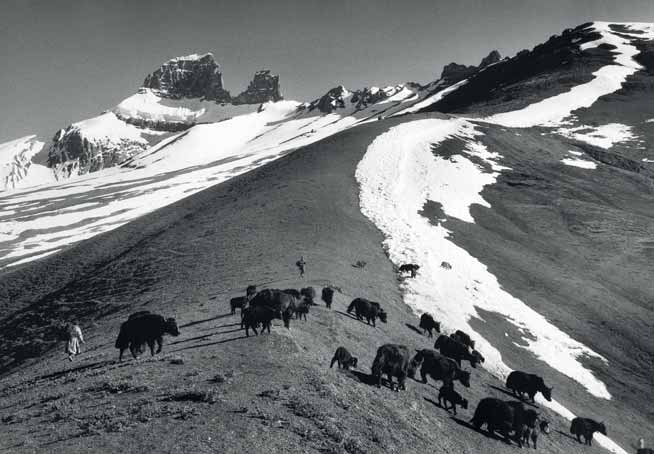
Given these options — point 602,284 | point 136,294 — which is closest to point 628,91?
point 602,284

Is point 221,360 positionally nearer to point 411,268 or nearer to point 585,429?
point 585,429

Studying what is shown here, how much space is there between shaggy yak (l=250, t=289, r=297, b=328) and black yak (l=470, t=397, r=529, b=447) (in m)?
7.28

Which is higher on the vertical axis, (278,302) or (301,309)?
(278,302)

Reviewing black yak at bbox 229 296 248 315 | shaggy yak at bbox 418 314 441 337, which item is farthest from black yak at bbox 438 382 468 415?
black yak at bbox 229 296 248 315

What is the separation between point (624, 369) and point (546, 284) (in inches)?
388

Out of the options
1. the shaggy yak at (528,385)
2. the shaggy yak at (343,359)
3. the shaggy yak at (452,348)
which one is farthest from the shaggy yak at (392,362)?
the shaggy yak at (528,385)

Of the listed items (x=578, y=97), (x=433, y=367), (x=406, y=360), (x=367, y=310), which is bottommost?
(x=433, y=367)

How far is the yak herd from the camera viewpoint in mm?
15626

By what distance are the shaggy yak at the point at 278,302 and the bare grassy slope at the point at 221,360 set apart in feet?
1.92

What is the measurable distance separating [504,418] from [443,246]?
25926 millimetres

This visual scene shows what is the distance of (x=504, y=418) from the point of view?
15375 millimetres

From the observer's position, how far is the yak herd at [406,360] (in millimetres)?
15626

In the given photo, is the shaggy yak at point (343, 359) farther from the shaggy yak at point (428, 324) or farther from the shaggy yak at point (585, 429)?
the shaggy yak at point (585, 429)

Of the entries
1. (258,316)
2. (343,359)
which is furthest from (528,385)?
(258,316)
